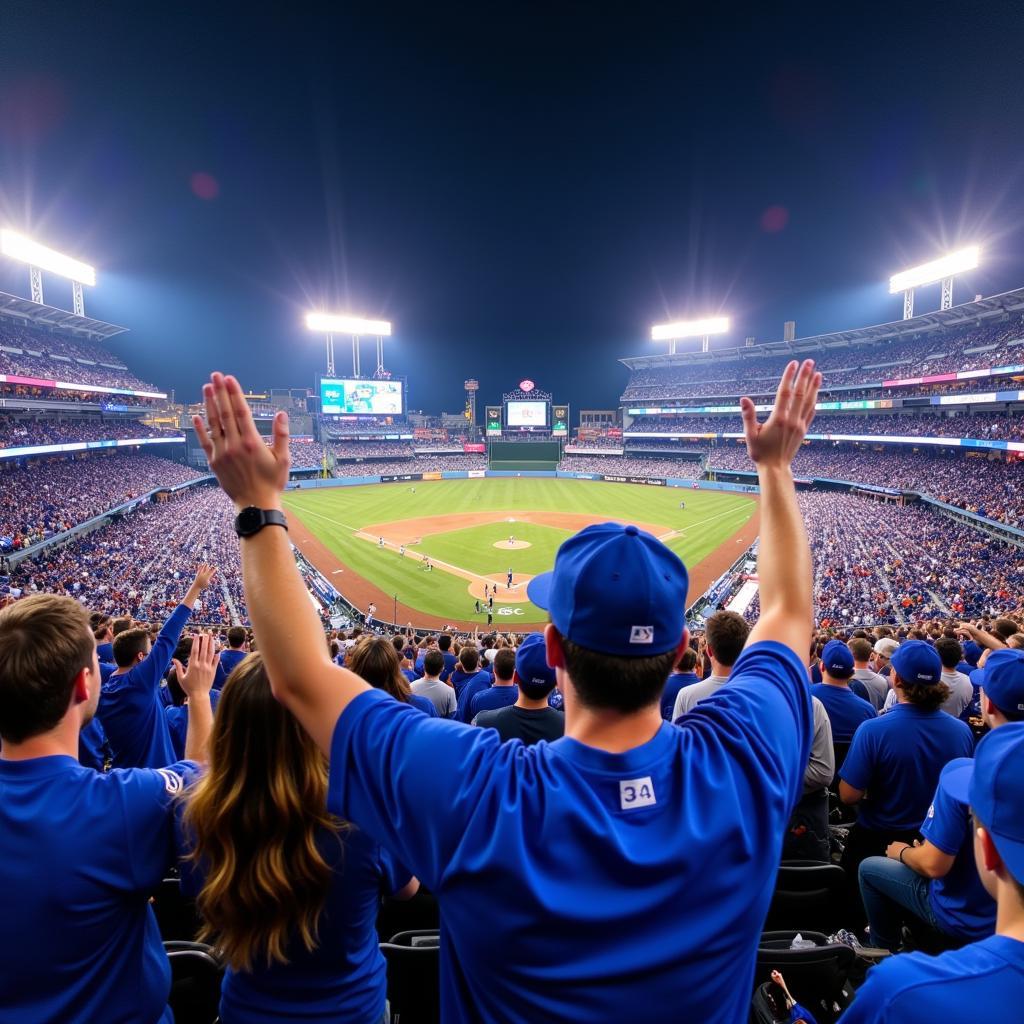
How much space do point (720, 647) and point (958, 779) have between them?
2.54 m

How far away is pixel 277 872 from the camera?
1948 millimetres

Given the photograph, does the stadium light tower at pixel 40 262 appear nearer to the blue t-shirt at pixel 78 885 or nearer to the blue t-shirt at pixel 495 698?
the blue t-shirt at pixel 495 698

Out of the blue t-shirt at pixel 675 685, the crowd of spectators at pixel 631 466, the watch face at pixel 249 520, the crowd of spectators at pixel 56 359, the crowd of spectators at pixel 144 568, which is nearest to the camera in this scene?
the watch face at pixel 249 520

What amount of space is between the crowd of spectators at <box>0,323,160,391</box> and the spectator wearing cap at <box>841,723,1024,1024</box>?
5083cm

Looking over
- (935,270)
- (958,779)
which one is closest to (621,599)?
(958,779)

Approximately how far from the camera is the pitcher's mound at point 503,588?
2522 cm

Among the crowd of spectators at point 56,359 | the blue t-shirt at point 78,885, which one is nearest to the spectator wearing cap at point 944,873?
the blue t-shirt at point 78,885

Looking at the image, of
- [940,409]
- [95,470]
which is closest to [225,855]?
[95,470]

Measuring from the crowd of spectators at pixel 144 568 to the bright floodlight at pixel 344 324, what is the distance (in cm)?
5232

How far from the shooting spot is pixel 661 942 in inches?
49.5

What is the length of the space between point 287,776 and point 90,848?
0.75 metres

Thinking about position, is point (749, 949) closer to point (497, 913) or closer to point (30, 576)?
point (497, 913)

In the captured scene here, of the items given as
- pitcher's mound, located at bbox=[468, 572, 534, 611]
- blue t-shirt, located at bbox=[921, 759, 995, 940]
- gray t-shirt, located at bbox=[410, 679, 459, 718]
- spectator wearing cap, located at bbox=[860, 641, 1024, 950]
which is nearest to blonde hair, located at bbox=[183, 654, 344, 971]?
spectator wearing cap, located at bbox=[860, 641, 1024, 950]

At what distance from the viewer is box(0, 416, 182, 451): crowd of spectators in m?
37.0
